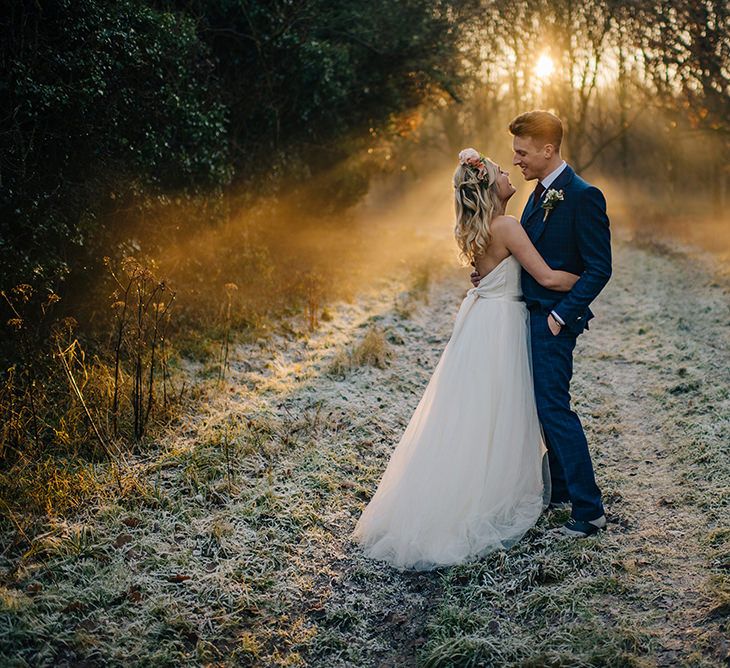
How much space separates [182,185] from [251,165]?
340cm

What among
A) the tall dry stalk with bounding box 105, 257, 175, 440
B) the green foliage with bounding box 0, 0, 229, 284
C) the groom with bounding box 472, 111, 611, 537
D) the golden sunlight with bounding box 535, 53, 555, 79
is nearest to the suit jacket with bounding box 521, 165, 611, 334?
the groom with bounding box 472, 111, 611, 537

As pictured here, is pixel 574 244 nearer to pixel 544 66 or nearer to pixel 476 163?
pixel 476 163

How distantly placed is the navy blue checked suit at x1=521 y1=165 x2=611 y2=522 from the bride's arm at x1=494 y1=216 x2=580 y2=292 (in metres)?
0.09

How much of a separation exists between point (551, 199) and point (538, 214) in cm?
17

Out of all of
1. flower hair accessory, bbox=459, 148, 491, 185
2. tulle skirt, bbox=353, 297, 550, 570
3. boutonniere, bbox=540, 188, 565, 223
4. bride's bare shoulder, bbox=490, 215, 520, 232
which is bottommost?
tulle skirt, bbox=353, 297, 550, 570

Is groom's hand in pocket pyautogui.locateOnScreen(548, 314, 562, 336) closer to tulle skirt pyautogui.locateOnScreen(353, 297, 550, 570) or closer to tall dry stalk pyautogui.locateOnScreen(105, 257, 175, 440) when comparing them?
tulle skirt pyautogui.locateOnScreen(353, 297, 550, 570)

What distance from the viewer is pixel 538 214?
454 cm

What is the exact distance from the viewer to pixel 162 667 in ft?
11.8

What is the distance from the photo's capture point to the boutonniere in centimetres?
436

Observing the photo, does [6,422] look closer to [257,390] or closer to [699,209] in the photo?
[257,390]

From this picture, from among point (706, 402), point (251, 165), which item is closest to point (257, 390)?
point (706, 402)

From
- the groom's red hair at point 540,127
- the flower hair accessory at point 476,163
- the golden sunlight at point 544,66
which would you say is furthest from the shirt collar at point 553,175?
the golden sunlight at point 544,66

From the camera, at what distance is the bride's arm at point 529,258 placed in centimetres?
439

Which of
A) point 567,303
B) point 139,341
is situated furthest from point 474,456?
point 139,341
